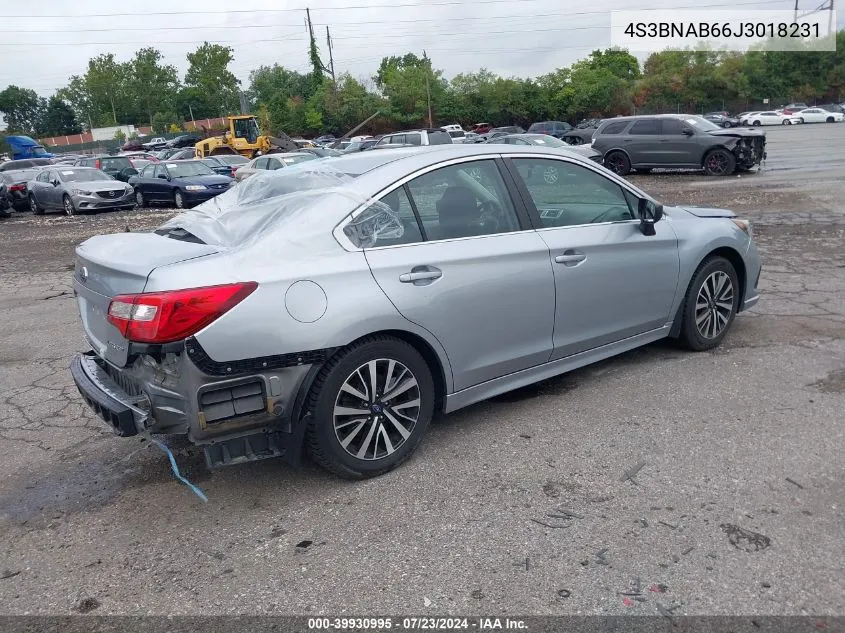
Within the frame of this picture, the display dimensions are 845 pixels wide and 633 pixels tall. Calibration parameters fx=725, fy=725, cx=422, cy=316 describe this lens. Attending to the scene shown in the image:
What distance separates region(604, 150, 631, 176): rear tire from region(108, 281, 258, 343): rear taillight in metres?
19.9

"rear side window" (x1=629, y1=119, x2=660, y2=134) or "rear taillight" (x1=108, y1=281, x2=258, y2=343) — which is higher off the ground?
"rear side window" (x1=629, y1=119, x2=660, y2=134)

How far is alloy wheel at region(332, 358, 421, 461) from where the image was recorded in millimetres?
3627

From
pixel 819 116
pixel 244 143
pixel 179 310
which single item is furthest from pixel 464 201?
pixel 819 116

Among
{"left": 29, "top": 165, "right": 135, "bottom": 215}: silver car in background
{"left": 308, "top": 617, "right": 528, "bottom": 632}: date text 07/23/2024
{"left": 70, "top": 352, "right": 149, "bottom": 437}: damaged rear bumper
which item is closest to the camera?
{"left": 308, "top": 617, "right": 528, "bottom": 632}: date text 07/23/2024

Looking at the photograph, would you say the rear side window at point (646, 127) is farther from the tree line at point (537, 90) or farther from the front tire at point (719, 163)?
the tree line at point (537, 90)

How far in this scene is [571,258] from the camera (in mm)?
4441

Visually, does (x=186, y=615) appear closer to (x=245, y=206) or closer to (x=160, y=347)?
(x=160, y=347)

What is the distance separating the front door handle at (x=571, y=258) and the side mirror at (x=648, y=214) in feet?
2.10

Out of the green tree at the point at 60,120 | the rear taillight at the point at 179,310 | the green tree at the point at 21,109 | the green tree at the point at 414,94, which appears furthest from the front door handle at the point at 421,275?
the green tree at the point at 21,109

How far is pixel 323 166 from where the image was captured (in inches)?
176

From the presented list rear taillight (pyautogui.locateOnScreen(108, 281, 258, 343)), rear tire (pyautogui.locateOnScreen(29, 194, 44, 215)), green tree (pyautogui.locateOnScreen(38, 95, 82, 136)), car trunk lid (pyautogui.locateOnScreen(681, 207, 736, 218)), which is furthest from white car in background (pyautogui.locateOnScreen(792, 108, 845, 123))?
green tree (pyautogui.locateOnScreen(38, 95, 82, 136))

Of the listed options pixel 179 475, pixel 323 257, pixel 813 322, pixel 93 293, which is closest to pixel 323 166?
pixel 323 257

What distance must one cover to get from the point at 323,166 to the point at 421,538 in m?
2.36

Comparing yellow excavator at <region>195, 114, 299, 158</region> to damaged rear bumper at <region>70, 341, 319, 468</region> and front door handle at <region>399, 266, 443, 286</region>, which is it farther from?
damaged rear bumper at <region>70, 341, 319, 468</region>
